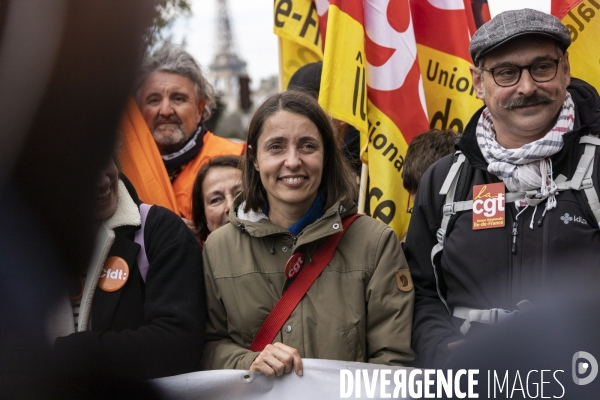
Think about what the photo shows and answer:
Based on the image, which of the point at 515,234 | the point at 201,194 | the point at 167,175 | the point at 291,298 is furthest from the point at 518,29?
the point at 167,175

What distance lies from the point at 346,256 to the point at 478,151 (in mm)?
701

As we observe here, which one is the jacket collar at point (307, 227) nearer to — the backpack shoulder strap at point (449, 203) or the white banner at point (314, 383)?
the backpack shoulder strap at point (449, 203)

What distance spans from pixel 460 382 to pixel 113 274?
4.50 feet

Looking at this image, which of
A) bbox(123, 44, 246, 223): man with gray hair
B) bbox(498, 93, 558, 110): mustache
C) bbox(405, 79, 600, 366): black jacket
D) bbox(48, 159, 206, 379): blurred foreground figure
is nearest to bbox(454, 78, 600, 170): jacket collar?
bbox(405, 79, 600, 366): black jacket

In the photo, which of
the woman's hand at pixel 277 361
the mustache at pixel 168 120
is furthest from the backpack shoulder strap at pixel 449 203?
the mustache at pixel 168 120

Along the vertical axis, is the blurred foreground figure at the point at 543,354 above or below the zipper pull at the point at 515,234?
below

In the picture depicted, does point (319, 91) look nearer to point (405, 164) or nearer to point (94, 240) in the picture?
point (405, 164)

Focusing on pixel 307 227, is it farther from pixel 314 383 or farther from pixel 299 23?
pixel 299 23

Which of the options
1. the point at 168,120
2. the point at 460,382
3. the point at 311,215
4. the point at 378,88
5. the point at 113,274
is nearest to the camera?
the point at 460,382

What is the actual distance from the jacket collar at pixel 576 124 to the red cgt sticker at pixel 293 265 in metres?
0.81

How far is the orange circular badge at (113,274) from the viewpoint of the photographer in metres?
2.38

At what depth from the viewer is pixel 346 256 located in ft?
9.12

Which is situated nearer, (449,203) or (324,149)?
(449,203)

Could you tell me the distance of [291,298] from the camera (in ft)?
8.81
